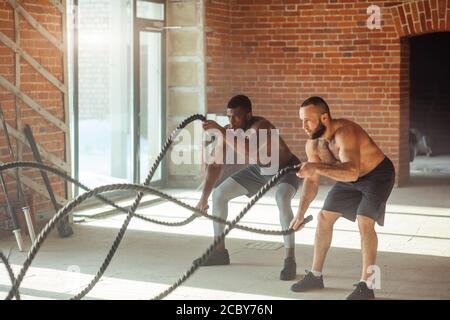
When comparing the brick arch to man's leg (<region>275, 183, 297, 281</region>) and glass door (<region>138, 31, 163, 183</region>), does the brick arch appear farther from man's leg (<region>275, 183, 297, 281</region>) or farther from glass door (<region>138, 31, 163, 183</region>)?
man's leg (<region>275, 183, 297, 281</region>)

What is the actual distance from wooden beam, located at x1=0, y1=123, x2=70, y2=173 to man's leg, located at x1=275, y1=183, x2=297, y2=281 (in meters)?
3.06

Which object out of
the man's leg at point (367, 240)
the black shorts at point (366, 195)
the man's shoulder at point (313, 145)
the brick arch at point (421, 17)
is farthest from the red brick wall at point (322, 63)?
the man's leg at point (367, 240)

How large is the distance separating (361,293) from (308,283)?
0.45 metres

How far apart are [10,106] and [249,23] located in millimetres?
5259

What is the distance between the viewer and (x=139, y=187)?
5230 millimetres

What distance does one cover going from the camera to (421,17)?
12.1m

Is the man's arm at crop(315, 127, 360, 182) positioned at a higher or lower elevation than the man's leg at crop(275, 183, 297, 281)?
higher

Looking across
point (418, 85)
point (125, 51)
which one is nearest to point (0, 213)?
point (125, 51)

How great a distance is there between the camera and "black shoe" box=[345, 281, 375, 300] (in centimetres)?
643

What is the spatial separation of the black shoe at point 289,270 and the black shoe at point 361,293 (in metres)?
0.74

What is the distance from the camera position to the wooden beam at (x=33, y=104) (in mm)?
8734

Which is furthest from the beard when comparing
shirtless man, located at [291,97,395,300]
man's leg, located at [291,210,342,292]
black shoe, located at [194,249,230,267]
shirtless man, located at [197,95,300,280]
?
black shoe, located at [194,249,230,267]

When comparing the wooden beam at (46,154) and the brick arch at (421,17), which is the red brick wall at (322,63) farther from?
the wooden beam at (46,154)

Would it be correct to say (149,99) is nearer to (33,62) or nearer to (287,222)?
(33,62)
